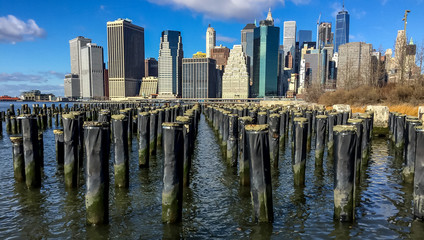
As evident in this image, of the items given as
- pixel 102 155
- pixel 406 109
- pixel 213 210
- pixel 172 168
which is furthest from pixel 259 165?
pixel 406 109

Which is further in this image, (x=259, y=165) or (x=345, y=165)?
(x=345, y=165)

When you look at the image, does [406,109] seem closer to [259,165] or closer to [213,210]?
[213,210]

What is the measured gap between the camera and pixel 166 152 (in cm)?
895

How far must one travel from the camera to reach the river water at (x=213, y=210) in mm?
8797

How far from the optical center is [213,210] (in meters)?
10.5

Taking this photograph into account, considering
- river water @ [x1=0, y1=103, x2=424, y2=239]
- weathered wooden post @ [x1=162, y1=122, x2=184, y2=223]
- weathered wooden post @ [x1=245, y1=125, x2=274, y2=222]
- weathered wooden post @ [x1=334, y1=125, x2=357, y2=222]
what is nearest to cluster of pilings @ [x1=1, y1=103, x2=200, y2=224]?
weathered wooden post @ [x1=162, y1=122, x2=184, y2=223]

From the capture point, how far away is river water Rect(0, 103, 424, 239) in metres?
8.80

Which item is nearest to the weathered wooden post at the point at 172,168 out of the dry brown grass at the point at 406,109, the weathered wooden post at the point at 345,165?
the weathered wooden post at the point at 345,165

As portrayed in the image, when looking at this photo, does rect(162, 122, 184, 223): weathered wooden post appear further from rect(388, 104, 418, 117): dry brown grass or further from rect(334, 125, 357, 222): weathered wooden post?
rect(388, 104, 418, 117): dry brown grass

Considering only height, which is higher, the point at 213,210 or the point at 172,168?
the point at 172,168

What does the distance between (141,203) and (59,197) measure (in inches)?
136

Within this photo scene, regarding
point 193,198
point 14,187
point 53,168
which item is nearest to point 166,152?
point 193,198

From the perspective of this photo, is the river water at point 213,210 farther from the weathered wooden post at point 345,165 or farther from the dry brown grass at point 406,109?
the dry brown grass at point 406,109

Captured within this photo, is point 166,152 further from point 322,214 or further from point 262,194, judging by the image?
point 322,214
